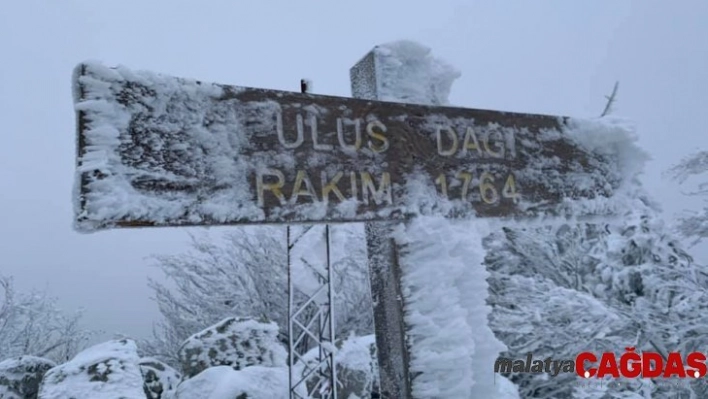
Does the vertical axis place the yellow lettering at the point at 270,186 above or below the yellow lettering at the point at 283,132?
below

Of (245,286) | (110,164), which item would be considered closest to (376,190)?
(110,164)

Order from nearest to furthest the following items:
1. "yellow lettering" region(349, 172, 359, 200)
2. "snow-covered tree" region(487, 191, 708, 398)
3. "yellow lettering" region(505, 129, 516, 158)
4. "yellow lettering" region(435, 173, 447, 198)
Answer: "yellow lettering" region(349, 172, 359, 200) < "yellow lettering" region(435, 173, 447, 198) < "yellow lettering" region(505, 129, 516, 158) < "snow-covered tree" region(487, 191, 708, 398)

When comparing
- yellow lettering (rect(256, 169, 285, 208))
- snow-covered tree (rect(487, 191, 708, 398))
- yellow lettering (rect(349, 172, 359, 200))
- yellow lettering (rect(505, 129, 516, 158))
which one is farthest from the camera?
snow-covered tree (rect(487, 191, 708, 398))

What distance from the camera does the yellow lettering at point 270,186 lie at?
1.07m

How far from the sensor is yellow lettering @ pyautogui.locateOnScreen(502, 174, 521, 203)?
1388 millimetres

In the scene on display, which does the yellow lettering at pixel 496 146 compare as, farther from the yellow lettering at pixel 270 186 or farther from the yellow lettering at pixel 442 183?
the yellow lettering at pixel 270 186

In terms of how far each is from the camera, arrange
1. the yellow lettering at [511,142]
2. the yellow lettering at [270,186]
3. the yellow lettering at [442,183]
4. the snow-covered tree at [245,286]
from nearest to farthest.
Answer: the yellow lettering at [270,186]
the yellow lettering at [442,183]
the yellow lettering at [511,142]
the snow-covered tree at [245,286]

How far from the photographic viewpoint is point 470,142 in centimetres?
138

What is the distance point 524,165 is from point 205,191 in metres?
0.88

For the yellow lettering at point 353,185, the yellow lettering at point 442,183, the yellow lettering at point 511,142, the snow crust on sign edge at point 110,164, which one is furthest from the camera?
the yellow lettering at point 511,142

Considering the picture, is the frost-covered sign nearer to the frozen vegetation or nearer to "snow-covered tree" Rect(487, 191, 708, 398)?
the frozen vegetation

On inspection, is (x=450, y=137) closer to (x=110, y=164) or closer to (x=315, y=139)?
(x=315, y=139)

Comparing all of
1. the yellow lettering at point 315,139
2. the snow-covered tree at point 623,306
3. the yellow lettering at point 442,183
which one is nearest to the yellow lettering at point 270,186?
the yellow lettering at point 315,139

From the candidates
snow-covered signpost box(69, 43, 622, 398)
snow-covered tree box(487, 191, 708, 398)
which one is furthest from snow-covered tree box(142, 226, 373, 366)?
snow-covered signpost box(69, 43, 622, 398)
